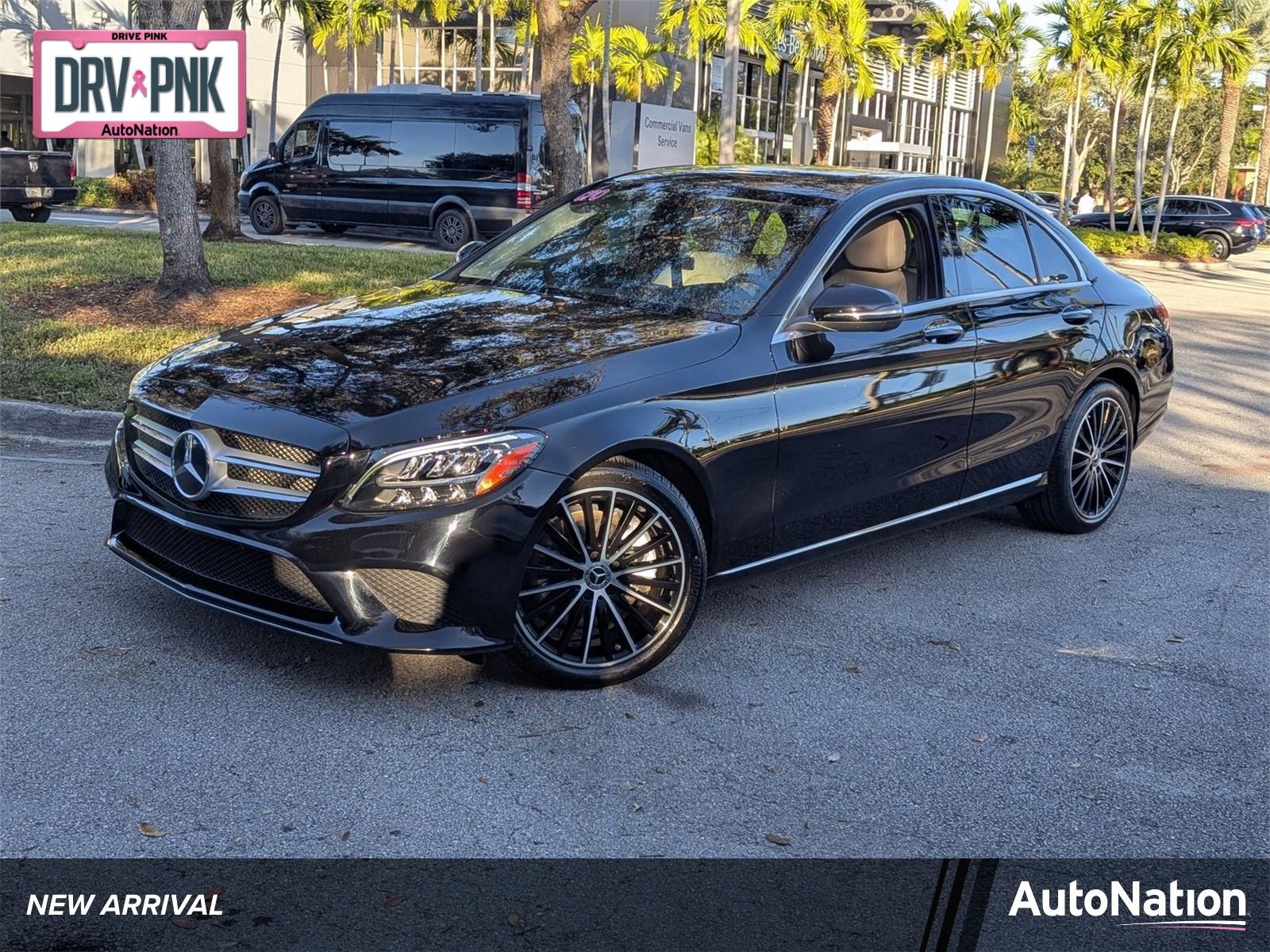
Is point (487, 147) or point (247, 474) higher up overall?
point (487, 147)

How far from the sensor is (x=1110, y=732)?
14.4 ft

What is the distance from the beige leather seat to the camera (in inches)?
210

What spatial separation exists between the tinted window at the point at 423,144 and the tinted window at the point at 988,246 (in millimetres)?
17521

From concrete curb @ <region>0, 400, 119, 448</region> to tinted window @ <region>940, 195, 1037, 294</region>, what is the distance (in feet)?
14.9

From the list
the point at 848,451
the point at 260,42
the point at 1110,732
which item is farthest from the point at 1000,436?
the point at 260,42

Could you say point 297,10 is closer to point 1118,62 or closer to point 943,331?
point 1118,62

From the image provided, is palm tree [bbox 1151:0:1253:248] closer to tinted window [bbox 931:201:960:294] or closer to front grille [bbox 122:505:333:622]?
tinted window [bbox 931:201:960:294]

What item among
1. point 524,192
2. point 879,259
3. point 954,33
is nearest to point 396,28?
point 954,33

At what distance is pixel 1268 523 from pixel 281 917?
580 cm

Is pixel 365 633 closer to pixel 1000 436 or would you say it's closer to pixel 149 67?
pixel 1000 436

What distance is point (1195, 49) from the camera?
3719 centimetres

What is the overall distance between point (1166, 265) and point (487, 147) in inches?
743

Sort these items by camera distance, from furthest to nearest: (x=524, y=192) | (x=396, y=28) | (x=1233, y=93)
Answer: (x=1233, y=93)
(x=396, y=28)
(x=524, y=192)

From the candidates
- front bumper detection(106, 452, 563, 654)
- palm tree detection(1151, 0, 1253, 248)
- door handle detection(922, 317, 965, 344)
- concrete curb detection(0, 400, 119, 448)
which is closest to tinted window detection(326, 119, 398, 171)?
concrete curb detection(0, 400, 119, 448)
